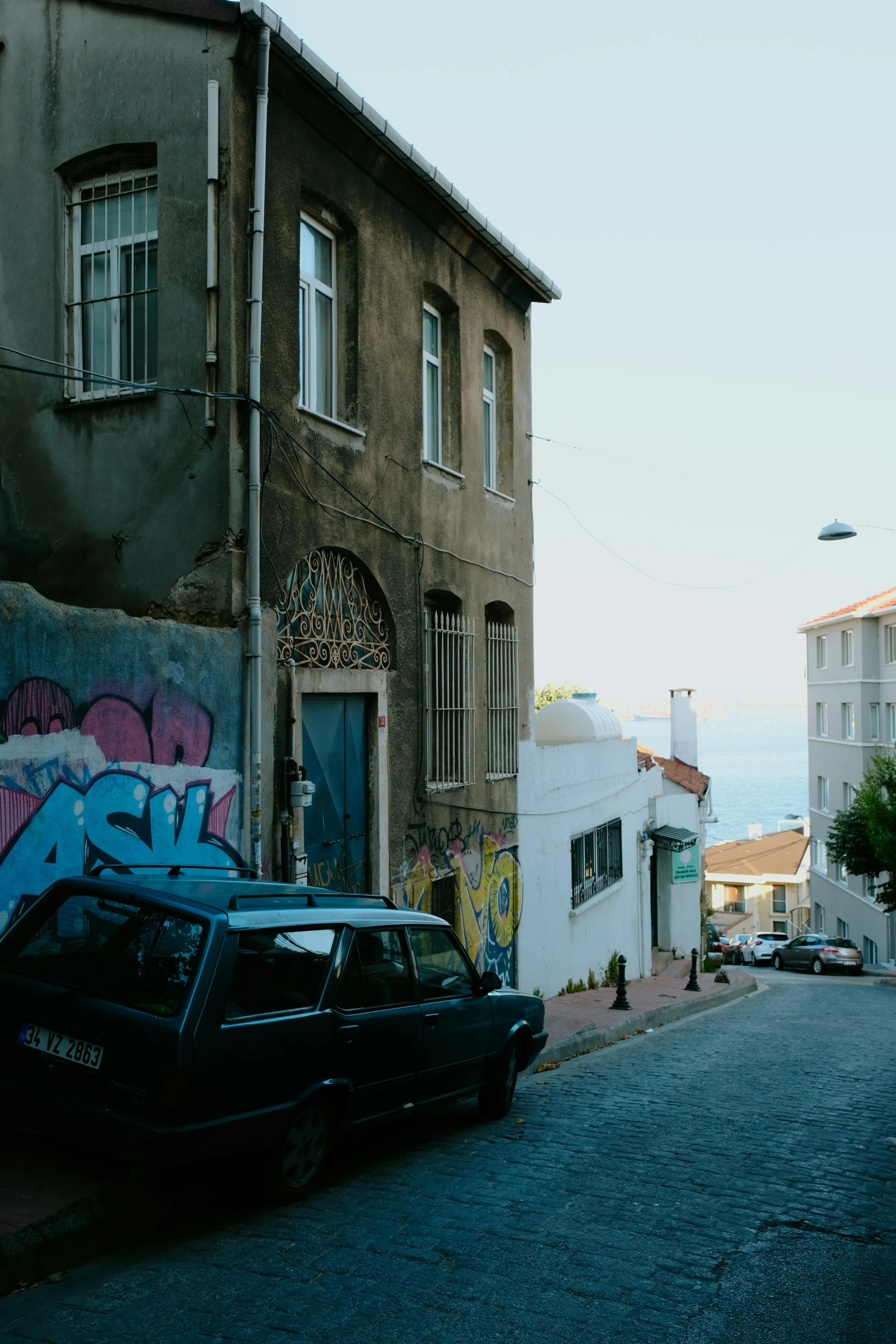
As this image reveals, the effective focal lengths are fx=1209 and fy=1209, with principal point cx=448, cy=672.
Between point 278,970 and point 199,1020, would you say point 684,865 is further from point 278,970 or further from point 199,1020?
point 199,1020

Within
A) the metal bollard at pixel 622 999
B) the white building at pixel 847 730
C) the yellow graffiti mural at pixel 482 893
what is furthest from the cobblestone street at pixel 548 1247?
the white building at pixel 847 730

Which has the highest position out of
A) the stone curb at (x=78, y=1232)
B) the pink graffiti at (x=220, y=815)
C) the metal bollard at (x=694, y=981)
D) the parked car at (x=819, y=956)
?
the pink graffiti at (x=220, y=815)

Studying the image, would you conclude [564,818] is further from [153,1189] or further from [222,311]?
[153,1189]

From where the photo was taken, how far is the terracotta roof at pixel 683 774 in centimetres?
3878

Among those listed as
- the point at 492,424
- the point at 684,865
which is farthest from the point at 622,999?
the point at 684,865

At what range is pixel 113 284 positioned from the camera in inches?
426

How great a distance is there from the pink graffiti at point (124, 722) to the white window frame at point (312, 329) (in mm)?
3609

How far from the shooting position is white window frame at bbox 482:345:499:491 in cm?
1670

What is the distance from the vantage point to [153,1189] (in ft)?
20.0

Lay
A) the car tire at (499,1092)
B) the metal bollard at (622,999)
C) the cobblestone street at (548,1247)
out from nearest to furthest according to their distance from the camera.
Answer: the cobblestone street at (548,1247) < the car tire at (499,1092) < the metal bollard at (622,999)

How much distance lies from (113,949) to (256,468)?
516cm

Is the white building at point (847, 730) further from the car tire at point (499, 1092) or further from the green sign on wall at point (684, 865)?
the car tire at point (499, 1092)

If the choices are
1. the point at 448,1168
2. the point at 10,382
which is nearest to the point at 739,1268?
the point at 448,1168

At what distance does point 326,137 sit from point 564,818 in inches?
436
